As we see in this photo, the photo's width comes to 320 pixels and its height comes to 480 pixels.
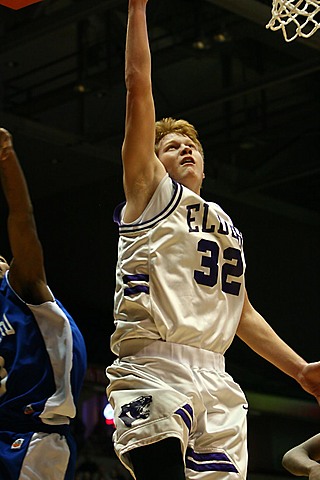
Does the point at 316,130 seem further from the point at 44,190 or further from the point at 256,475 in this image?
the point at 256,475

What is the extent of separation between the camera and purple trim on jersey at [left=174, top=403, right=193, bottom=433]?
3.00m

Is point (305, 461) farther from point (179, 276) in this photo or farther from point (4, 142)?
point (4, 142)

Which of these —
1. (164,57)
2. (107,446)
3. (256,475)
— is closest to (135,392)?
(164,57)

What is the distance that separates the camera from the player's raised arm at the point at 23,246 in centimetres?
424

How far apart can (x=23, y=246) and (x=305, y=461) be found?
157 cm

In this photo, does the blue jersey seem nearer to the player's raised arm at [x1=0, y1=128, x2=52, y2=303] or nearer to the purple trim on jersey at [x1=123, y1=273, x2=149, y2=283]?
the player's raised arm at [x1=0, y1=128, x2=52, y2=303]

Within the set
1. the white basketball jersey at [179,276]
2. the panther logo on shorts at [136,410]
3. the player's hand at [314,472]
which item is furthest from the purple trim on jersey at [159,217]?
the player's hand at [314,472]

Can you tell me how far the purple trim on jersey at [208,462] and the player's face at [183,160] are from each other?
1.06 meters

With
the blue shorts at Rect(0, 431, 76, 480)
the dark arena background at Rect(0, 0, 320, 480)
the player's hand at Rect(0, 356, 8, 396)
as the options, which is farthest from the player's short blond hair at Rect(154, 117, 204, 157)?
the dark arena background at Rect(0, 0, 320, 480)

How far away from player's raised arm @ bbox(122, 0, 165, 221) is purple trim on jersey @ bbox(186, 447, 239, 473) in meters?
0.86

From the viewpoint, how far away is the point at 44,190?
12.6m

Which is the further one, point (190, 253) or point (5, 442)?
point (5, 442)

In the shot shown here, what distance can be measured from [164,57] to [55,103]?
139 centimetres

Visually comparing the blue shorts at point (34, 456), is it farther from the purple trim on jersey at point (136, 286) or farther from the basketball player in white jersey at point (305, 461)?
the purple trim on jersey at point (136, 286)
